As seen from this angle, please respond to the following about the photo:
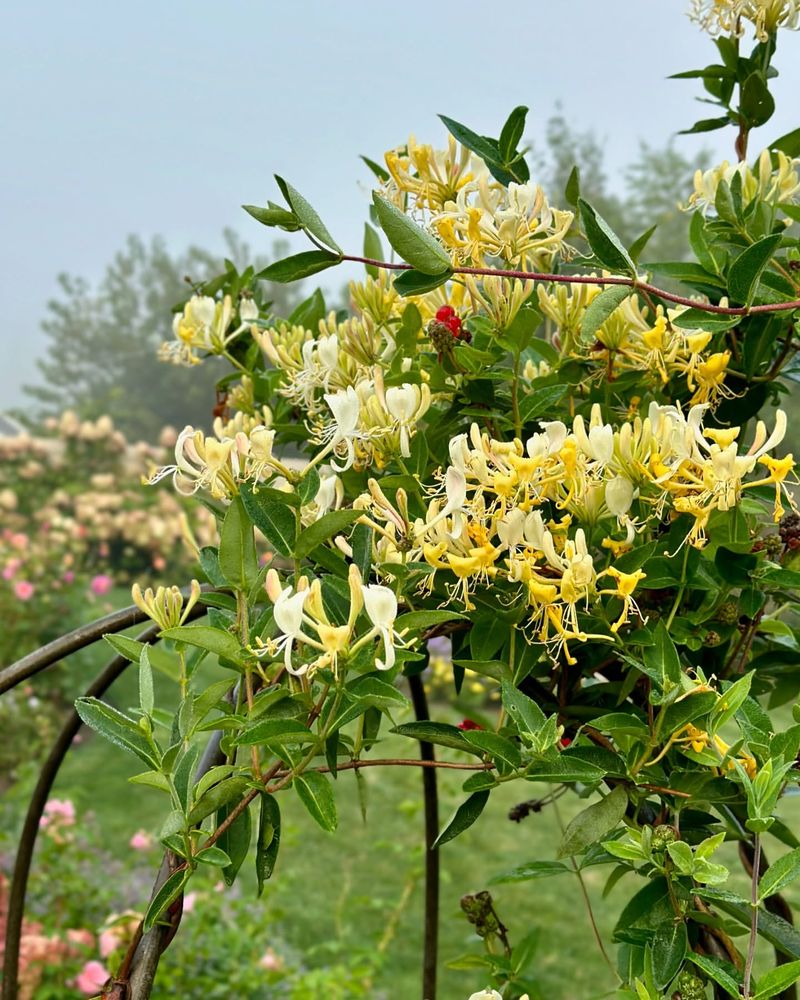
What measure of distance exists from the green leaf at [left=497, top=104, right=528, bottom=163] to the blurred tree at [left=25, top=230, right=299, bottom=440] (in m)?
10.4

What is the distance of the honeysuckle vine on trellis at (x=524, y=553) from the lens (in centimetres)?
43

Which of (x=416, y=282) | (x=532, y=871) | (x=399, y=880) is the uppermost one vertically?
(x=416, y=282)

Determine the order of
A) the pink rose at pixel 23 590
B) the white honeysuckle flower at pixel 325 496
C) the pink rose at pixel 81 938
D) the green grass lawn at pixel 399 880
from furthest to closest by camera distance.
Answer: the pink rose at pixel 23 590 < the green grass lawn at pixel 399 880 < the pink rose at pixel 81 938 < the white honeysuckle flower at pixel 325 496

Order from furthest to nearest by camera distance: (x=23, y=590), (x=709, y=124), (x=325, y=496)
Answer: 1. (x=23, y=590)
2. (x=709, y=124)
3. (x=325, y=496)

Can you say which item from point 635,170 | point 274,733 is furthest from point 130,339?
point 274,733

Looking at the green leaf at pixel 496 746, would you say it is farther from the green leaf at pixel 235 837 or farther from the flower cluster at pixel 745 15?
the flower cluster at pixel 745 15

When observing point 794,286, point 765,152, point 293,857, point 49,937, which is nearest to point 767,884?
point 794,286

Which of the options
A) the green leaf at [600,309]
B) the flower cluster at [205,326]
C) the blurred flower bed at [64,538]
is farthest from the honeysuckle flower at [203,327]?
the blurred flower bed at [64,538]

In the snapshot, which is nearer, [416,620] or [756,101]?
[416,620]

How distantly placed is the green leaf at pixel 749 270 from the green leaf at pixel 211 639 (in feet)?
0.93

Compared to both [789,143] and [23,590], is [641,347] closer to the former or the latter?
[789,143]

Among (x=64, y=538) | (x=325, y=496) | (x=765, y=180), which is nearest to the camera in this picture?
(x=325, y=496)

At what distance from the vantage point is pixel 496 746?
44 cm

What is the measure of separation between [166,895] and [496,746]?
0.15m
